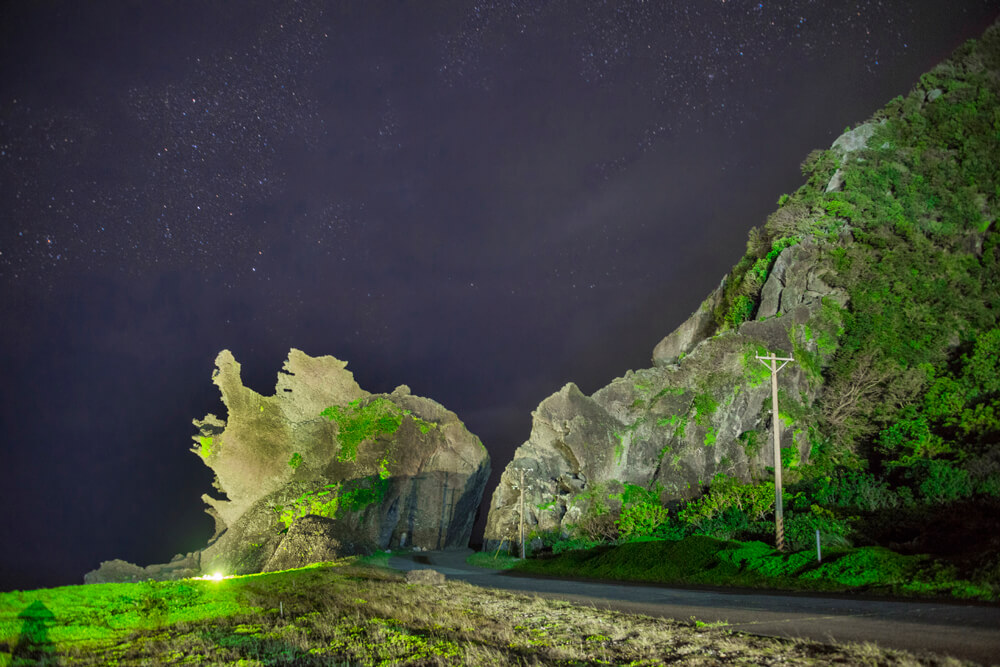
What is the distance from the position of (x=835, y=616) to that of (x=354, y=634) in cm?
790

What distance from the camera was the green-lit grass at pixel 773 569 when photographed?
11.6m

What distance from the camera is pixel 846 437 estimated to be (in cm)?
2756

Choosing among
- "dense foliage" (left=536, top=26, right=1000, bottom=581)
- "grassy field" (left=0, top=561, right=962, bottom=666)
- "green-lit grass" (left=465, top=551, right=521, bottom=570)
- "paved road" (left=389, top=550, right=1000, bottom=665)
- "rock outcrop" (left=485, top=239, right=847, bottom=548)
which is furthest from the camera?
"rock outcrop" (left=485, top=239, right=847, bottom=548)

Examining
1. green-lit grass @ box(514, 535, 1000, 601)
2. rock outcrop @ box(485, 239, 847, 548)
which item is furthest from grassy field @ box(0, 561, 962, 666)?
rock outcrop @ box(485, 239, 847, 548)

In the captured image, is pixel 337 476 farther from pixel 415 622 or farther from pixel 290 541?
pixel 415 622

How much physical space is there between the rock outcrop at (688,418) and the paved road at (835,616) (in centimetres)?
1637

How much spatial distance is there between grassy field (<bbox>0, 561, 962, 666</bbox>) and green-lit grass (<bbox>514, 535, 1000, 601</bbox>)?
19.0 feet

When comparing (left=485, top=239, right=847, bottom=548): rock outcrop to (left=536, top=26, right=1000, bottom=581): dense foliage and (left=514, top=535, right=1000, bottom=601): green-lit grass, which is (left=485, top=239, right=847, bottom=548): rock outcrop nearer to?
(left=536, top=26, right=1000, bottom=581): dense foliage

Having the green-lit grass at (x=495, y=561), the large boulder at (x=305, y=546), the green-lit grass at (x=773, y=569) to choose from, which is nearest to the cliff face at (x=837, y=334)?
the green-lit grass at (x=495, y=561)

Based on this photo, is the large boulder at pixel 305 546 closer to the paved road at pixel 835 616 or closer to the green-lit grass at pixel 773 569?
the green-lit grass at pixel 773 569

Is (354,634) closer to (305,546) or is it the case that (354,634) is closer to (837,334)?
(305,546)

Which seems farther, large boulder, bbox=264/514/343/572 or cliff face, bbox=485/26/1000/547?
large boulder, bbox=264/514/343/572

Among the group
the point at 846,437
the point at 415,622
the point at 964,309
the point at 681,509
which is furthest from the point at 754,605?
the point at 964,309

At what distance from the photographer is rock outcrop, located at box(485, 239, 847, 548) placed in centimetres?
2950
